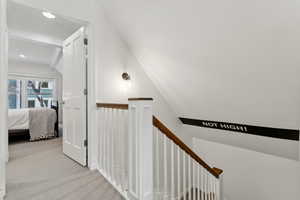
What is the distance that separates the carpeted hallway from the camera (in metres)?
1.62

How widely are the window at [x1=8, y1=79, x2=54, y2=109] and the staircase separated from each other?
5.56 m

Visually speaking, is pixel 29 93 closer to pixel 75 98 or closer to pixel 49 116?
pixel 49 116

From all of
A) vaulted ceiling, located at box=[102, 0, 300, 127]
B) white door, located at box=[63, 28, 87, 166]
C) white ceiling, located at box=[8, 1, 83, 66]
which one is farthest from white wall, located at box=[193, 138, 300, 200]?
white ceiling, located at box=[8, 1, 83, 66]

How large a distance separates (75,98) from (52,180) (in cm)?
115

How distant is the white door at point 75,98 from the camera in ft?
7.66

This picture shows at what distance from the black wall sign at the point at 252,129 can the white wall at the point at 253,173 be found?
0.53 metres

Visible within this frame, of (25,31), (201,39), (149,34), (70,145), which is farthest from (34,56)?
(201,39)

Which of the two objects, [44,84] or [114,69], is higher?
[44,84]

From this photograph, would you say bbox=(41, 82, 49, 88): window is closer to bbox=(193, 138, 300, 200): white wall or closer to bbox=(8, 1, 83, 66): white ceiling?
bbox=(8, 1, 83, 66): white ceiling

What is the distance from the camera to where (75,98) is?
2.51 metres

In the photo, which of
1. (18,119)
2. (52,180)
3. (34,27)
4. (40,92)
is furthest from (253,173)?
(40,92)

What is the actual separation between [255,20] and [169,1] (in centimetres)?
93

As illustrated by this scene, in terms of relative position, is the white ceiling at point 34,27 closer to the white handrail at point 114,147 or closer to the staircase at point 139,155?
the white handrail at point 114,147

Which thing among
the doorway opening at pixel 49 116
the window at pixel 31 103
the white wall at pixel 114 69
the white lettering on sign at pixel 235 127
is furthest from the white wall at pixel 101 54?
the window at pixel 31 103
